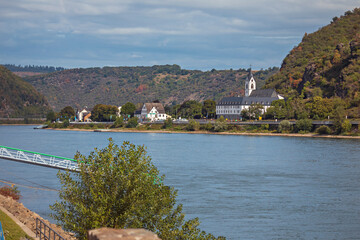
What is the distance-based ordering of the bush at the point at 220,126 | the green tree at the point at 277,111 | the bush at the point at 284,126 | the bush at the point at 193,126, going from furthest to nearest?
1. the bush at the point at 193,126
2. the green tree at the point at 277,111
3. the bush at the point at 220,126
4. the bush at the point at 284,126

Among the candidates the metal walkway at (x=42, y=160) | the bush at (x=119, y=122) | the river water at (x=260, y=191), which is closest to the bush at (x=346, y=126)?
the river water at (x=260, y=191)

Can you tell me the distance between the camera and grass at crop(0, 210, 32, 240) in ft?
66.6

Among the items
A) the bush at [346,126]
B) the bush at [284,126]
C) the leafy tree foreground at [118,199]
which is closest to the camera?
the leafy tree foreground at [118,199]

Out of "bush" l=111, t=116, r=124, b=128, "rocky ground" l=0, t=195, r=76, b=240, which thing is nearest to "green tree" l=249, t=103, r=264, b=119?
"bush" l=111, t=116, r=124, b=128

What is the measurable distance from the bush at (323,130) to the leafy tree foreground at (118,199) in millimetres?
105277

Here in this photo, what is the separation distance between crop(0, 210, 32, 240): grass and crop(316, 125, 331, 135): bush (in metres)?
108

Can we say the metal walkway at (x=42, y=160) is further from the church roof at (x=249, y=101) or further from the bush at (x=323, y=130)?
the church roof at (x=249, y=101)

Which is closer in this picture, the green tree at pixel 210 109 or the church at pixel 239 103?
the church at pixel 239 103

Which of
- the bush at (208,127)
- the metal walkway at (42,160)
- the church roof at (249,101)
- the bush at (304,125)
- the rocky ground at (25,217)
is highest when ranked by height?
the church roof at (249,101)

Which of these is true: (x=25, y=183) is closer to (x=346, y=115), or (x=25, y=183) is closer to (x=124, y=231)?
(x=124, y=231)

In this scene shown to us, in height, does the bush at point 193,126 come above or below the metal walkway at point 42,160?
above

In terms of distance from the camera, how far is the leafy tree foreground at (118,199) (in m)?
20.3

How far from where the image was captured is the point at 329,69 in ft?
533

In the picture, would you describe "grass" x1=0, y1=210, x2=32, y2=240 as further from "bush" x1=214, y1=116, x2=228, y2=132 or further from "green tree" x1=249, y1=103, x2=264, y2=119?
"green tree" x1=249, y1=103, x2=264, y2=119
